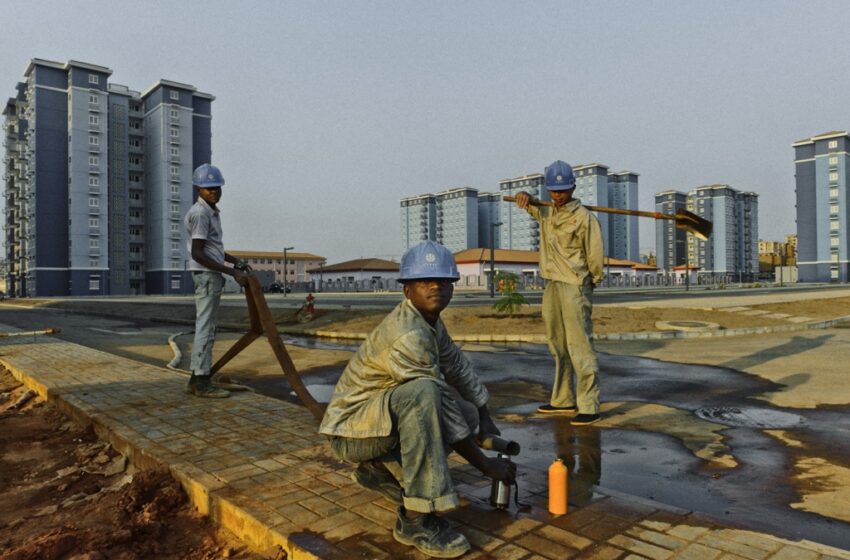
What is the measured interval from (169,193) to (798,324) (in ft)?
229

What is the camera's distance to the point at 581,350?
15.5 feet

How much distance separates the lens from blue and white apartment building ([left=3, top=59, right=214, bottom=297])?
64062 mm

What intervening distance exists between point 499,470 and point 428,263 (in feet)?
3.32

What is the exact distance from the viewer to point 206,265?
17.5 feet

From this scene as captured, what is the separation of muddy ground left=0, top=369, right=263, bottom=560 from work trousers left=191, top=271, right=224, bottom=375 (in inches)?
48.7

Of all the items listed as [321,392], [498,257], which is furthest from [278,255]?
[321,392]

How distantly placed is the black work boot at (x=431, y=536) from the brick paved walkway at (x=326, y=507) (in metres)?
0.04

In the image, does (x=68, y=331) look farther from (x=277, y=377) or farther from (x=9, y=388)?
(x=277, y=377)

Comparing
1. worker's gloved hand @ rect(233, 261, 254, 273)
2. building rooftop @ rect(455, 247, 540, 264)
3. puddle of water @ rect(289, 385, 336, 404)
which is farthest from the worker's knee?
building rooftop @ rect(455, 247, 540, 264)

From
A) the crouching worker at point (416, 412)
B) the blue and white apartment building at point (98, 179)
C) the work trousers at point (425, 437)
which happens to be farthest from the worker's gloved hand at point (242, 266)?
the blue and white apartment building at point (98, 179)

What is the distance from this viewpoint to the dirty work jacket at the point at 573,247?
188 inches

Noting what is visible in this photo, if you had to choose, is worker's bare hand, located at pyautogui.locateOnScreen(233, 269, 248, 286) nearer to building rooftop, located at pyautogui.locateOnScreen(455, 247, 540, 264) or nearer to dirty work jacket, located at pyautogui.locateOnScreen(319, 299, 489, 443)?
dirty work jacket, located at pyautogui.locateOnScreen(319, 299, 489, 443)

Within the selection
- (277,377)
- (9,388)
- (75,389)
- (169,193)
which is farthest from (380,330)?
(169,193)

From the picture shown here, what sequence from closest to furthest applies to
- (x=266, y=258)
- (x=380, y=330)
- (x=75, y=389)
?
(x=380, y=330) < (x=75, y=389) < (x=266, y=258)
